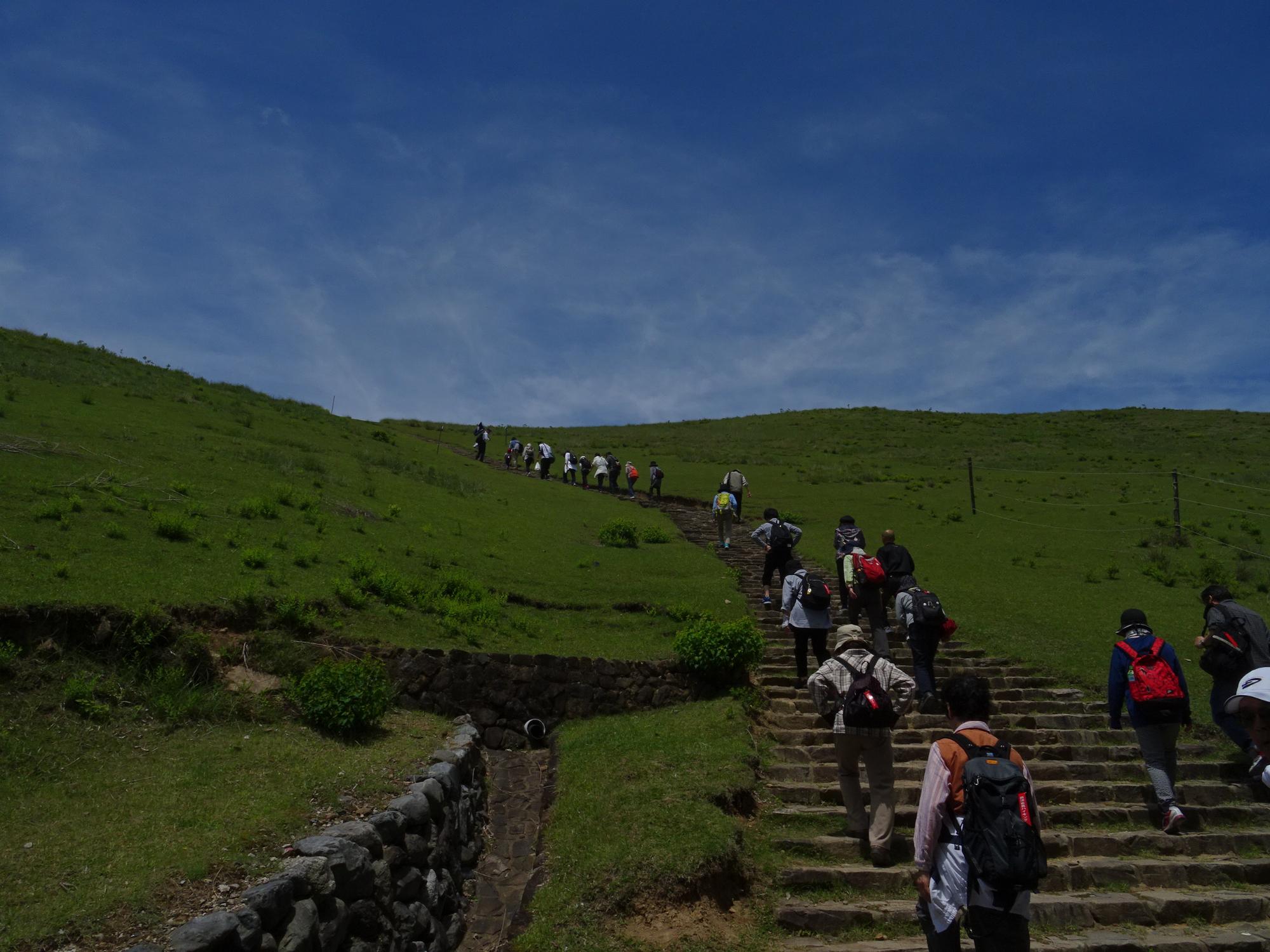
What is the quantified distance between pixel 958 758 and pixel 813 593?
695 centimetres

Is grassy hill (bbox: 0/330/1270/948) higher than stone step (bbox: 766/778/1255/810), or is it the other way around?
grassy hill (bbox: 0/330/1270/948)

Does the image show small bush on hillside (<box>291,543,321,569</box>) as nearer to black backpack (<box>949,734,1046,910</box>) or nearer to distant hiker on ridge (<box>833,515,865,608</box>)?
distant hiker on ridge (<box>833,515,865,608</box>)

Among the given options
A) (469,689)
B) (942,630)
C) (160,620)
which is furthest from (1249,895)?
(160,620)

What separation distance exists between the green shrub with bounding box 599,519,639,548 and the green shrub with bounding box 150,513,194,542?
1244cm

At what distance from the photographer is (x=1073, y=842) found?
352 inches

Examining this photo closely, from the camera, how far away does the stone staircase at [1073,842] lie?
769 cm

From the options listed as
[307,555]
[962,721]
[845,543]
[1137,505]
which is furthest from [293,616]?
[1137,505]

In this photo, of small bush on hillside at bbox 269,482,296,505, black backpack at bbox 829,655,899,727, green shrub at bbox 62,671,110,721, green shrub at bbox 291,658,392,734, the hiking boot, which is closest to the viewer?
green shrub at bbox 62,671,110,721

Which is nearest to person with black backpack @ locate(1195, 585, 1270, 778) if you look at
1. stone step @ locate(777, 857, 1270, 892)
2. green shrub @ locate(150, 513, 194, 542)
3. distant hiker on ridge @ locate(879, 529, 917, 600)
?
stone step @ locate(777, 857, 1270, 892)

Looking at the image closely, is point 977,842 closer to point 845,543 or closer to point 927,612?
point 927,612

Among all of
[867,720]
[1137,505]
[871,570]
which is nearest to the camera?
[867,720]

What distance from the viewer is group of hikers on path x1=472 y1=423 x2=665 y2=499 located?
122 feet

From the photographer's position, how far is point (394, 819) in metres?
7.31

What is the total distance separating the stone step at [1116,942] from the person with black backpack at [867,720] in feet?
3.76
